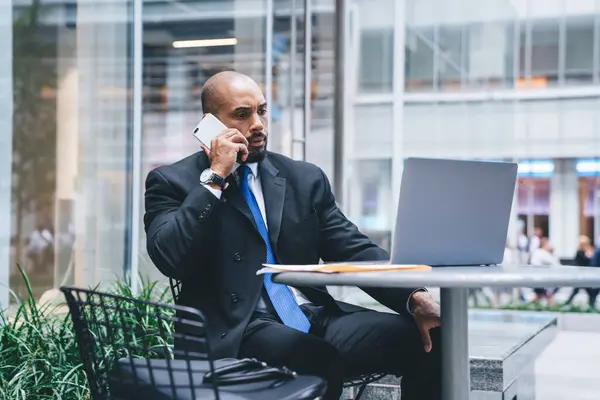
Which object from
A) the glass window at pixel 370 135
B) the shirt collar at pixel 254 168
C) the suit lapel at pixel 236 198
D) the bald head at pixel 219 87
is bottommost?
the suit lapel at pixel 236 198

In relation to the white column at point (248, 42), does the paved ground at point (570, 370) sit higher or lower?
lower

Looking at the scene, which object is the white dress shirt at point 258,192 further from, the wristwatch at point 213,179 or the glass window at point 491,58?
the glass window at point 491,58

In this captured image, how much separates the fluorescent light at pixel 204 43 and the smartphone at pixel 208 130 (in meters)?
3.79

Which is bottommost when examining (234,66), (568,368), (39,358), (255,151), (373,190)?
(568,368)

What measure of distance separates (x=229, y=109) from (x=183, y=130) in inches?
152

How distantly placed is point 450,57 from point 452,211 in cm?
1335

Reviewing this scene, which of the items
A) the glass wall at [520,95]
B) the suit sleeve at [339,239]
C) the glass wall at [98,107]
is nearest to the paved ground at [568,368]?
the glass wall at [98,107]

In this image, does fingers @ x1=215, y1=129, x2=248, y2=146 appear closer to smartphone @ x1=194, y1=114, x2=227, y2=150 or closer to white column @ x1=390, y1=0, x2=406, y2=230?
smartphone @ x1=194, y1=114, x2=227, y2=150

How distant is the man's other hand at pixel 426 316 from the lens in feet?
7.17

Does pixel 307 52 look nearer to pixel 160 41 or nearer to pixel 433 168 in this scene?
pixel 160 41

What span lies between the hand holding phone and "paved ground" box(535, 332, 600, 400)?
13.5 feet

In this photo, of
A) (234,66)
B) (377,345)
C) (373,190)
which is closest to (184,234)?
(377,345)

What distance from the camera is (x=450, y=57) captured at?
14961 mm

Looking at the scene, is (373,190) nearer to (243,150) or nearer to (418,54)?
(418,54)
